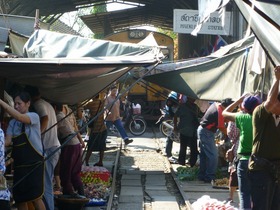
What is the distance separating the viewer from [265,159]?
19.7 ft

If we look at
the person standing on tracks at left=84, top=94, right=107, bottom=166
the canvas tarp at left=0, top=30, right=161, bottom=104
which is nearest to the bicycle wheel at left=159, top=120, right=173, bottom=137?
the person standing on tracks at left=84, top=94, right=107, bottom=166

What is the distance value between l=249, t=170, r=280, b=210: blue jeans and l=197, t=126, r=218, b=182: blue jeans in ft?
21.2

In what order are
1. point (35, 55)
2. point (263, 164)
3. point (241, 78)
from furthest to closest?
point (241, 78) < point (35, 55) < point (263, 164)

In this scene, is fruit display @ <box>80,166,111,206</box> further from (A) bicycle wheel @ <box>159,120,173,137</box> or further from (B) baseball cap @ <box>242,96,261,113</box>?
(A) bicycle wheel @ <box>159,120,173,137</box>

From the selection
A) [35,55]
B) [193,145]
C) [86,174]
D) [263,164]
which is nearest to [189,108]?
[193,145]

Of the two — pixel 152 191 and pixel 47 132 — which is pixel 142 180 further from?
pixel 47 132

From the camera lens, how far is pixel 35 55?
9148mm

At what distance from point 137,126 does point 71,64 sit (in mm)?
17054

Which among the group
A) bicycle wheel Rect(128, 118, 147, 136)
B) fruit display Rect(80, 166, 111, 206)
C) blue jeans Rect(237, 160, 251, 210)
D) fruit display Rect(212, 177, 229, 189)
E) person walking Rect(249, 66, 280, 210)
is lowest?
bicycle wheel Rect(128, 118, 147, 136)

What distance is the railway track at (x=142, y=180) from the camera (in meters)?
10.9

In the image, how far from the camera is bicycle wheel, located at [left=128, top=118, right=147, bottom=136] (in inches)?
941

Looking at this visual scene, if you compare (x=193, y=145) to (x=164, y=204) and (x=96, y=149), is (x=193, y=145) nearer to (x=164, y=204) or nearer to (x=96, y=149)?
(x=96, y=149)

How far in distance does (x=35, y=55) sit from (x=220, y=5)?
4.98 meters

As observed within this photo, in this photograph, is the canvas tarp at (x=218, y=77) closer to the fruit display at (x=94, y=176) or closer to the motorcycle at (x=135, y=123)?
the fruit display at (x=94, y=176)
